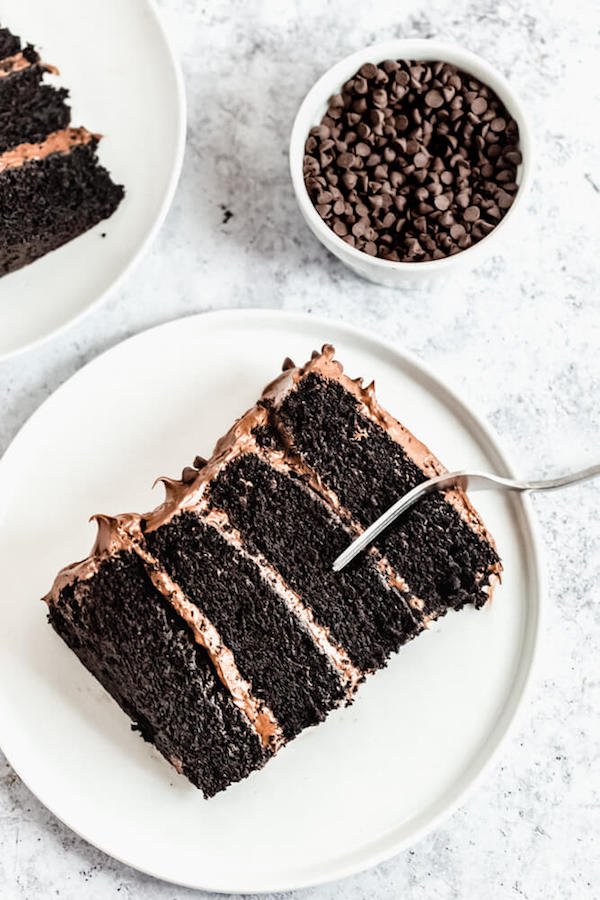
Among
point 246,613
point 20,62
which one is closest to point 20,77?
point 20,62

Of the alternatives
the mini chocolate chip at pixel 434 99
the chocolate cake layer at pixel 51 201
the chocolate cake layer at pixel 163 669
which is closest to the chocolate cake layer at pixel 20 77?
the chocolate cake layer at pixel 51 201

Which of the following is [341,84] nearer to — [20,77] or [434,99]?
[434,99]

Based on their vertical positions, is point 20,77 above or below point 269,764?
above

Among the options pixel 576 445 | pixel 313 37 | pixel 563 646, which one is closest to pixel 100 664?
pixel 563 646

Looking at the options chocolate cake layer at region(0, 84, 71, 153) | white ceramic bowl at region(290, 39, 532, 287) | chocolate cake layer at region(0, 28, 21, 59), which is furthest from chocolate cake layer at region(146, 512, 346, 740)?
chocolate cake layer at region(0, 28, 21, 59)

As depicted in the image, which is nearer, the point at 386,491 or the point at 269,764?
the point at 386,491

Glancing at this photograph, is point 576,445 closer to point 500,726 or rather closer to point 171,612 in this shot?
point 500,726
